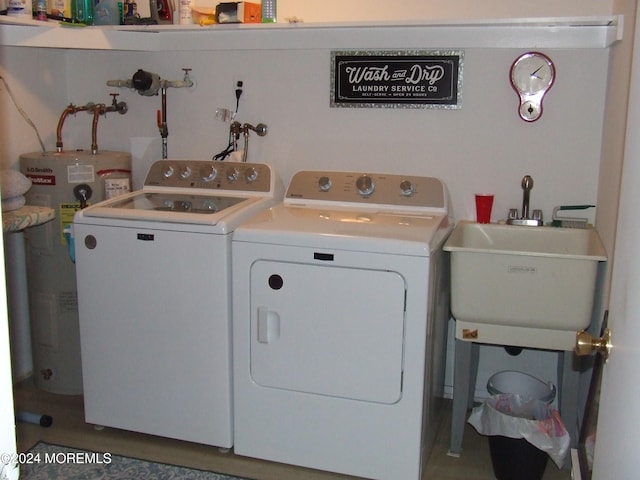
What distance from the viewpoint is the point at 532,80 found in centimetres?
282

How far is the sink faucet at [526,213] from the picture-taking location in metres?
2.81

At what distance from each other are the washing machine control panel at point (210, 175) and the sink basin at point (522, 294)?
2.97 feet

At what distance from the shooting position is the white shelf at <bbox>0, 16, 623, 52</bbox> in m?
2.70

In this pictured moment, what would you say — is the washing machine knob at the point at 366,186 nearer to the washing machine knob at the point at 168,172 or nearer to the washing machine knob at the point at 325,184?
the washing machine knob at the point at 325,184

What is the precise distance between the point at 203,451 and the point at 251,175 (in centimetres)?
117

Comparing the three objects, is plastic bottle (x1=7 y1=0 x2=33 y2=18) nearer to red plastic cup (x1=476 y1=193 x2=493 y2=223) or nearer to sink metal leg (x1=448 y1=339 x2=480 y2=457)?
red plastic cup (x1=476 y1=193 x2=493 y2=223)

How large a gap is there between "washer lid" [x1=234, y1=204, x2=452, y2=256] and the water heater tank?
84 centimetres

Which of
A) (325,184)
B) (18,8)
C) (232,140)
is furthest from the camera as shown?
(232,140)

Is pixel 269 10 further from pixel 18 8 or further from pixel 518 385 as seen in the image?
pixel 518 385

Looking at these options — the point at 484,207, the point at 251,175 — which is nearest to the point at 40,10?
the point at 251,175

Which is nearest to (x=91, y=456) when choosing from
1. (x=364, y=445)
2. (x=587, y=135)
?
(x=364, y=445)

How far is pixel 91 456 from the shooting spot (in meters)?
2.68

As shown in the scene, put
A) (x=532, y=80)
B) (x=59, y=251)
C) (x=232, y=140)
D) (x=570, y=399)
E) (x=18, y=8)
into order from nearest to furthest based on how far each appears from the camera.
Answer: (x=570, y=399) < (x=18, y=8) < (x=532, y=80) < (x=59, y=251) < (x=232, y=140)

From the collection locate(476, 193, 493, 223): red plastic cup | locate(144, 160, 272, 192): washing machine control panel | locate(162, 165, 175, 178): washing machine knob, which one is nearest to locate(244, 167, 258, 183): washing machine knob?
locate(144, 160, 272, 192): washing machine control panel
